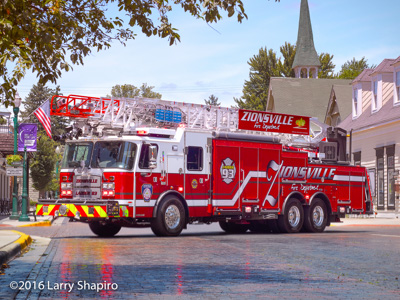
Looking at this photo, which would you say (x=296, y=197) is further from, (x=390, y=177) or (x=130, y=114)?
(x=390, y=177)

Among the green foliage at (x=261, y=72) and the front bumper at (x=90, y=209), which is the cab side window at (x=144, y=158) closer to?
the front bumper at (x=90, y=209)

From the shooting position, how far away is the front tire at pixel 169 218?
19797 mm

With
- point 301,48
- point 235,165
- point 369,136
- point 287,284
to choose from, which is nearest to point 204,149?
point 235,165

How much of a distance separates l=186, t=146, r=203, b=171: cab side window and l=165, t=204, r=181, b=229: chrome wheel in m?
1.28

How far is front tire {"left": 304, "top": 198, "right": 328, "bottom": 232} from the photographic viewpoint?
23.6 m

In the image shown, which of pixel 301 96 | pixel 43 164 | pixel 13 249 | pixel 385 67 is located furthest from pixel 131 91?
pixel 13 249

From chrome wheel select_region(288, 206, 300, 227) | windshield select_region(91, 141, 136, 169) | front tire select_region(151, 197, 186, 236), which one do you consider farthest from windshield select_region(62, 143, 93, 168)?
chrome wheel select_region(288, 206, 300, 227)

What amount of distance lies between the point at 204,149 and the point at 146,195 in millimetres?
2527

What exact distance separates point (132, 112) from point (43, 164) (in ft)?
236

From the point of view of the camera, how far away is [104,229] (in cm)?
2119

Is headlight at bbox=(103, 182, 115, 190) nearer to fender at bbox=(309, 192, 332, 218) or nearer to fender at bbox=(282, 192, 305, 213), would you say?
fender at bbox=(282, 192, 305, 213)

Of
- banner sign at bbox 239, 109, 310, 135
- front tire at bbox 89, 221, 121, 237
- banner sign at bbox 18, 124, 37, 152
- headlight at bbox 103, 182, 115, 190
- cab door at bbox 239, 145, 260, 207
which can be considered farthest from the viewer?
banner sign at bbox 18, 124, 37, 152

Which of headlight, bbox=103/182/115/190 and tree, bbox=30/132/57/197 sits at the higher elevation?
tree, bbox=30/132/57/197

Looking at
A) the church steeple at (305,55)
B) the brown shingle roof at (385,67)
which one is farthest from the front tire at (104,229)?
the church steeple at (305,55)
